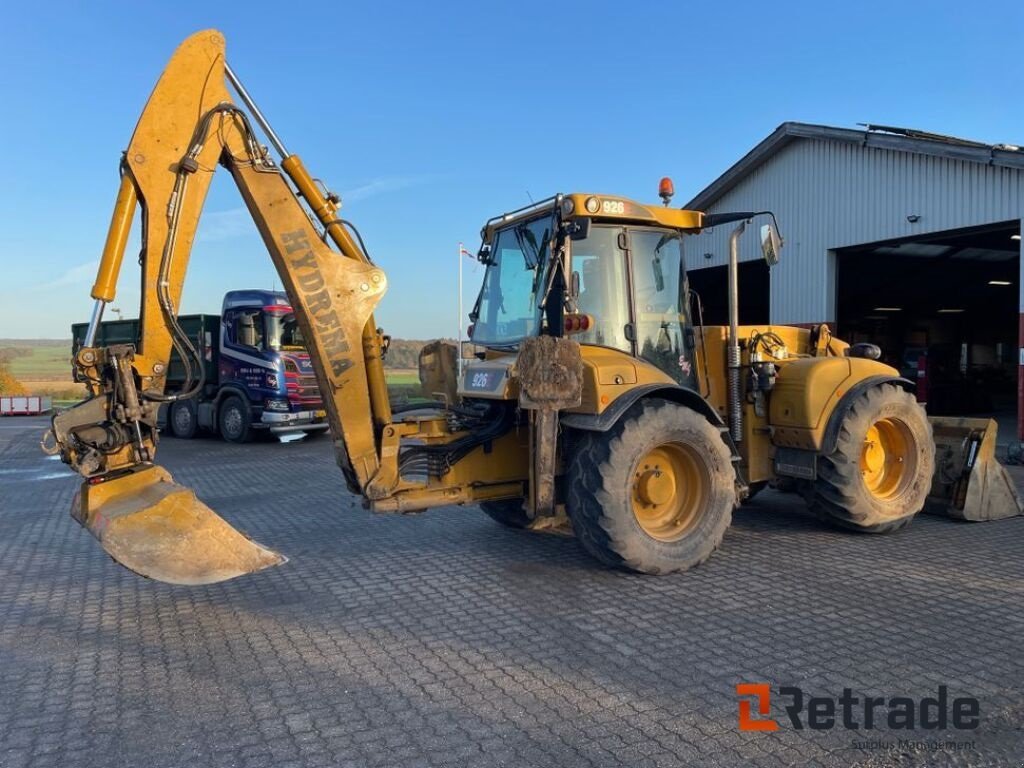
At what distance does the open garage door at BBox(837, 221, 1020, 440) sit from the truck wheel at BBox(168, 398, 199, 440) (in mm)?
13371

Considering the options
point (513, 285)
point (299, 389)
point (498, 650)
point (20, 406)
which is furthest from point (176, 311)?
point (20, 406)

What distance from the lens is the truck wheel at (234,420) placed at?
15375 millimetres

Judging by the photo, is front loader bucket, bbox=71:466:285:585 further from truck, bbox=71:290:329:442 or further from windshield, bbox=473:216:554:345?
truck, bbox=71:290:329:442

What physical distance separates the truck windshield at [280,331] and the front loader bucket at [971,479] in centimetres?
1114

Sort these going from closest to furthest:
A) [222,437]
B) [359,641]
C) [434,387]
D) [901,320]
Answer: [359,641], [434,387], [222,437], [901,320]

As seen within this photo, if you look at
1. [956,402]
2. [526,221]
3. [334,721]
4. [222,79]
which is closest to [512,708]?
[334,721]

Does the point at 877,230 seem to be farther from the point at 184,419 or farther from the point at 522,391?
the point at 184,419

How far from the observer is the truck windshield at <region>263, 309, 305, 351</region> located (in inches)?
592

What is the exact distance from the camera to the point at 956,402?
20.2m

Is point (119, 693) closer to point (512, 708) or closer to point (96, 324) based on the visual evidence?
point (512, 708)

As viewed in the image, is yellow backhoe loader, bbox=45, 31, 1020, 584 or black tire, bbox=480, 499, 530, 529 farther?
black tire, bbox=480, 499, 530, 529

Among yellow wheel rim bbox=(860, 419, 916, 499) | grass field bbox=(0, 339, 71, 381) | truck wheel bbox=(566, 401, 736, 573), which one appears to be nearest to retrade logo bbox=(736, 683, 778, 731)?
truck wheel bbox=(566, 401, 736, 573)

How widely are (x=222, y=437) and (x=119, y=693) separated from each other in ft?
44.1

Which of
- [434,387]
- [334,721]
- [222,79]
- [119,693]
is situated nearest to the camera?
[334,721]
